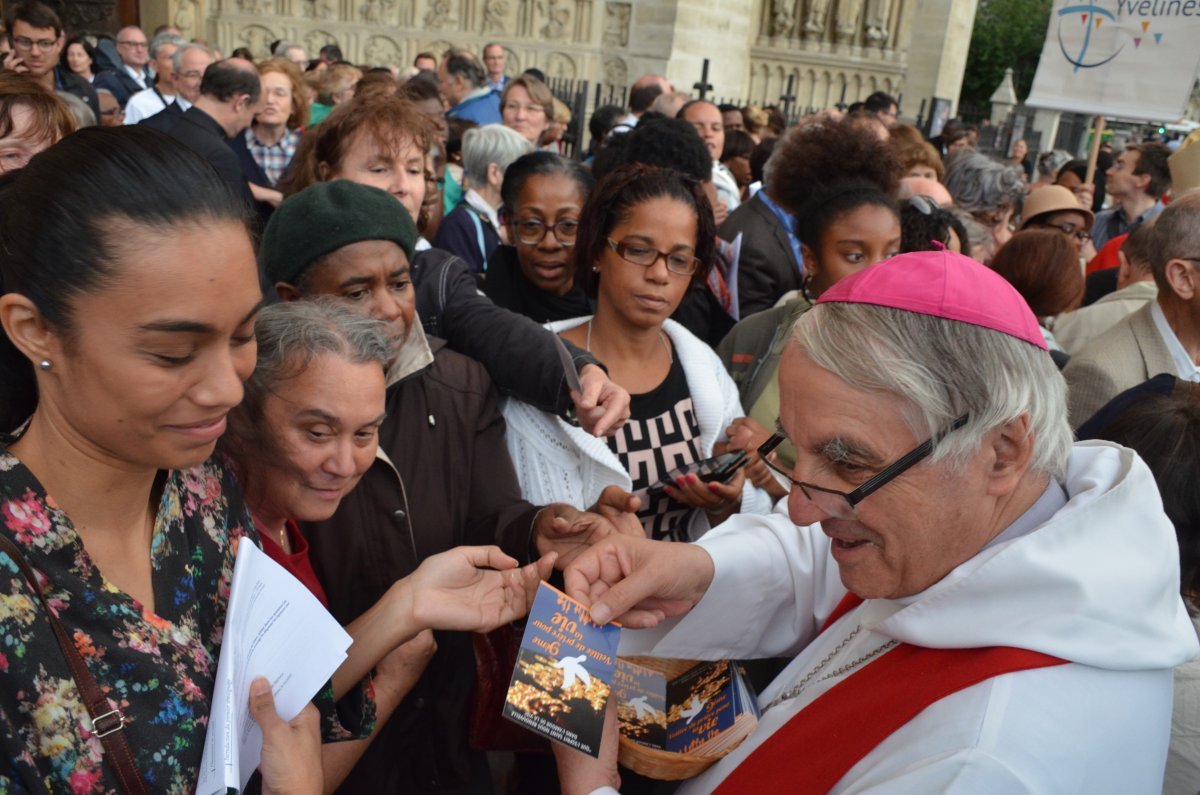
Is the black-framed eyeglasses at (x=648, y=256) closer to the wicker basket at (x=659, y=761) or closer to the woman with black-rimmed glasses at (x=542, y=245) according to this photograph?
the woman with black-rimmed glasses at (x=542, y=245)

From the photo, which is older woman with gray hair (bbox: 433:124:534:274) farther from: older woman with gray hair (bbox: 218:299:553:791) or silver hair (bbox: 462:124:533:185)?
older woman with gray hair (bbox: 218:299:553:791)

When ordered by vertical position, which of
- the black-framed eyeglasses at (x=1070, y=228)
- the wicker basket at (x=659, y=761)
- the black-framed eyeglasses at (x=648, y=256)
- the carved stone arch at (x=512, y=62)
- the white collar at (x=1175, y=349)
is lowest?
the wicker basket at (x=659, y=761)

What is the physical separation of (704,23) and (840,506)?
17367 millimetres

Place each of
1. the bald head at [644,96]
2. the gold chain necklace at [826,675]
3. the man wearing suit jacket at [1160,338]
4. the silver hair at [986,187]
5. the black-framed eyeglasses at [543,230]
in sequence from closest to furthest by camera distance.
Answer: the gold chain necklace at [826,675] < the man wearing suit jacket at [1160,338] < the black-framed eyeglasses at [543,230] < the silver hair at [986,187] < the bald head at [644,96]

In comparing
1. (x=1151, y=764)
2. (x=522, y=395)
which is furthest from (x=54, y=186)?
(x=1151, y=764)

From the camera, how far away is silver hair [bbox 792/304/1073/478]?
4.93 ft

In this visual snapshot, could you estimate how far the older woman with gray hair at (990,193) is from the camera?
6.02 metres

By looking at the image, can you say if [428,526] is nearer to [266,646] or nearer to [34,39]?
[266,646]

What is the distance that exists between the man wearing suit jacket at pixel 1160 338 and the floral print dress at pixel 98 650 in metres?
2.92

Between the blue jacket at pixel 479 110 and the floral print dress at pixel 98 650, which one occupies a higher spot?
the blue jacket at pixel 479 110

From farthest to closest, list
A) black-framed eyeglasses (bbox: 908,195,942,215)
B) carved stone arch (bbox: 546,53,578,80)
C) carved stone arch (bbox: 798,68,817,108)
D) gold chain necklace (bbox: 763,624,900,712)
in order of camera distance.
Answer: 1. carved stone arch (bbox: 798,68,817,108)
2. carved stone arch (bbox: 546,53,578,80)
3. black-framed eyeglasses (bbox: 908,195,942,215)
4. gold chain necklace (bbox: 763,624,900,712)

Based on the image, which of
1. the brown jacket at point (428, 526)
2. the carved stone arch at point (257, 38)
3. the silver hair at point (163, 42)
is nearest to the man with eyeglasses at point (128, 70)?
the silver hair at point (163, 42)

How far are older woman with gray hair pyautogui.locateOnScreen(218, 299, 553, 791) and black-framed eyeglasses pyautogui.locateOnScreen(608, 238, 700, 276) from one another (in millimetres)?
1193

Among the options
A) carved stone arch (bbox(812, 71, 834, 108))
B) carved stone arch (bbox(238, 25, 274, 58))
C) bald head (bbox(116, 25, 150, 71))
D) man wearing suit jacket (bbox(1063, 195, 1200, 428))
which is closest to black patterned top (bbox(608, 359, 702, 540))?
man wearing suit jacket (bbox(1063, 195, 1200, 428))
